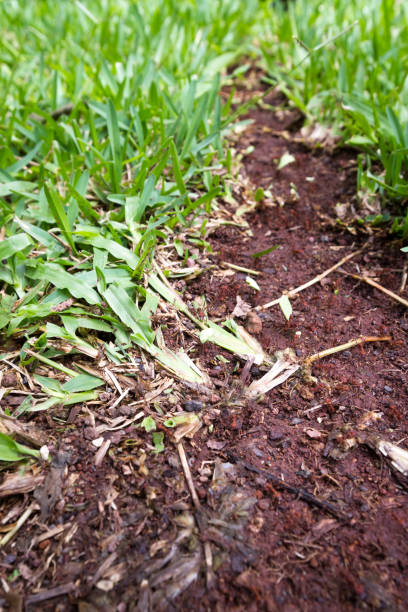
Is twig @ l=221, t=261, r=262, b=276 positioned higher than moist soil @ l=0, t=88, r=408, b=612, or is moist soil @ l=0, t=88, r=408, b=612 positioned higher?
twig @ l=221, t=261, r=262, b=276

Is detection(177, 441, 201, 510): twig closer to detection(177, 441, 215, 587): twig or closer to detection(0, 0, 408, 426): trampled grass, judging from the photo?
detection(177, 441, 215, 587): twig

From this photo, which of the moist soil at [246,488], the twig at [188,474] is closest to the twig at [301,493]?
the moist soil at [246,488]

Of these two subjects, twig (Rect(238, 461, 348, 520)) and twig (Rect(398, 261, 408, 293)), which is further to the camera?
twig (Rect(398, 261, 408, 293))

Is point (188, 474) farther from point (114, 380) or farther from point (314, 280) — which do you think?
point (314, 280)

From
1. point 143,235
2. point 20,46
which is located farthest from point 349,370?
point 20,46

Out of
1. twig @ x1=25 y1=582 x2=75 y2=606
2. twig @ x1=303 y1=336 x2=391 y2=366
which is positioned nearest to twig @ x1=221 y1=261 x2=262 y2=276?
twig @ x1=303 y1=336 x2=391 y2=366

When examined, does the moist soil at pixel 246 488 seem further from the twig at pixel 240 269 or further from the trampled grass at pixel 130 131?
the trampled grass at pixel 130 131

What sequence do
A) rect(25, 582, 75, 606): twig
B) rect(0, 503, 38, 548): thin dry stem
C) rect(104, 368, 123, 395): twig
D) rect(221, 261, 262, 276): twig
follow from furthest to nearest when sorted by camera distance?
rect(221, 261, 262, 276): twig
rect(104, 368, 123, 395): twig
rect(0, 503, 38, 548): thin dry stem
rect(25, 582, 75, 606): twig

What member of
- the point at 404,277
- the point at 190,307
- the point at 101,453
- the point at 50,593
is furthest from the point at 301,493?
the point at 404,277
